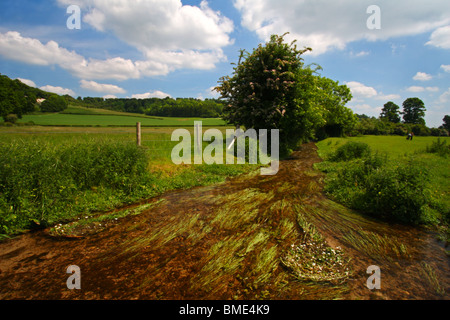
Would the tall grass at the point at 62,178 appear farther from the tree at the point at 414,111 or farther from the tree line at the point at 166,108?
the tree at the point at 414,111

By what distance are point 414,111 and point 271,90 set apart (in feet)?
222

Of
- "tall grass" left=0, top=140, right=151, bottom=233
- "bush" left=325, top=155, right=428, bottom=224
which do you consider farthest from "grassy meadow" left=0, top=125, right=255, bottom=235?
"bush" left=325, top=155, right=428, bottom=224

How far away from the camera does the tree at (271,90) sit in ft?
47.3

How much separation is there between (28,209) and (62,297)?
312 cm

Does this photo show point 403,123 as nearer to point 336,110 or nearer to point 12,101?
point 336,110

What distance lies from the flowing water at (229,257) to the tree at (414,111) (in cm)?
7370

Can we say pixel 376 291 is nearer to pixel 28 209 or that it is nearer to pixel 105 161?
pixel 28 209

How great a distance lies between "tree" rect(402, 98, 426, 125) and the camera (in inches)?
2281

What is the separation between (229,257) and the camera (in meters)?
3.80

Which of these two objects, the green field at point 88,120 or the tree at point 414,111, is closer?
the green field at point 88,120

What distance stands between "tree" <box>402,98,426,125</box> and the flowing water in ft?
242

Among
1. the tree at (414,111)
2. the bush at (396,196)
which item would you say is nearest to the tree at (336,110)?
the bush at (396,196)

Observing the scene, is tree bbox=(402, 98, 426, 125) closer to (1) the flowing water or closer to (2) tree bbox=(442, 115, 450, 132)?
(2) tree bbox=(442, 115, 450, 132)

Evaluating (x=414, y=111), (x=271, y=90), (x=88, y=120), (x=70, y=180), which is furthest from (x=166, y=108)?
(x=414, y=111)
